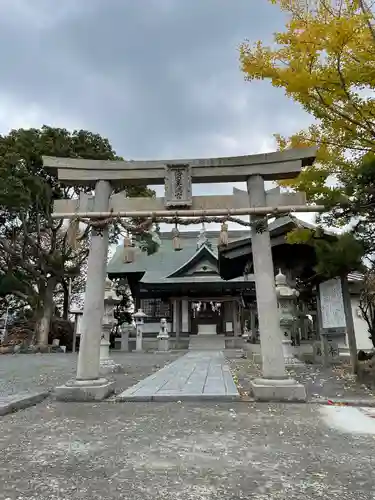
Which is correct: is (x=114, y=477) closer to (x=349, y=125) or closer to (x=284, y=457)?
(x=284, y=457)

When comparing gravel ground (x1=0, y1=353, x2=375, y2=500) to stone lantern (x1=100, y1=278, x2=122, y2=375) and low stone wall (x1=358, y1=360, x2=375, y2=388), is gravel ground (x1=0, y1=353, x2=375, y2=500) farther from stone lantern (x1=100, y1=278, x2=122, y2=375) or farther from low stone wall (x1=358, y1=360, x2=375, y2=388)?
stone lantern (x1=100, y1=278, x2=122, y2=375)

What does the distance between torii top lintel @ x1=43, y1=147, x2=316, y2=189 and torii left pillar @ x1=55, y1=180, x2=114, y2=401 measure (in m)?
0.27

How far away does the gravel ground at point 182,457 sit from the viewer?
255cm

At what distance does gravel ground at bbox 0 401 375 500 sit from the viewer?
2.55 meters

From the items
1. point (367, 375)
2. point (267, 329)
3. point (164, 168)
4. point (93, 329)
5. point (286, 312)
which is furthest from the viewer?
point (286, 312)

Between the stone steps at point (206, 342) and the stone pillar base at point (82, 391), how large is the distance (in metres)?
17.9

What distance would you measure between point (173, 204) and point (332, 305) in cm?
601

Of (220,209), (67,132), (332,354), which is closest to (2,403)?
(220,209)

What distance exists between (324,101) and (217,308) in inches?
870

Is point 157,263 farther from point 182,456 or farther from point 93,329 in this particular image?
point 182,456

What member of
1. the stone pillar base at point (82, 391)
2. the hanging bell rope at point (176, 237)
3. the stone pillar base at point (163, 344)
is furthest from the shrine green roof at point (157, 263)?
the stone pillar base at point (82, 391)

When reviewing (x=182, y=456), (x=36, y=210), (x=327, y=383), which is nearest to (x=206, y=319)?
(x=36, y=210)

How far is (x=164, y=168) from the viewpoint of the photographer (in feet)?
22.5

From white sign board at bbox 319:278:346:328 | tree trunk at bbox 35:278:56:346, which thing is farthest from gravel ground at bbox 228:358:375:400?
tree trunk at bbox 35:278:56:346
